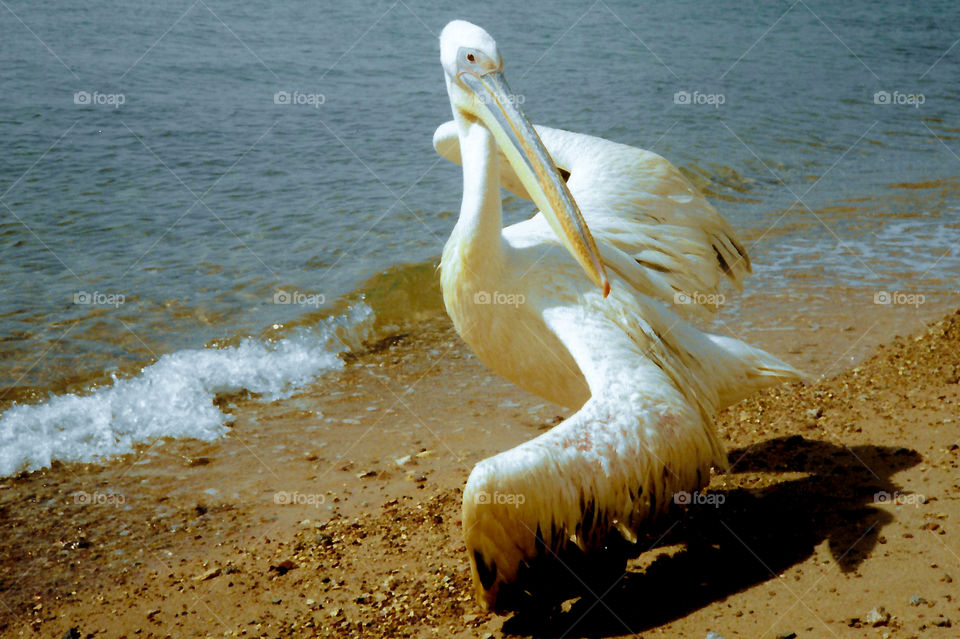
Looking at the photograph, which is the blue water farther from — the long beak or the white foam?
the long beak

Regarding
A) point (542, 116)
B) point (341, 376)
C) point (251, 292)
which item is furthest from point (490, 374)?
point (542, 116)

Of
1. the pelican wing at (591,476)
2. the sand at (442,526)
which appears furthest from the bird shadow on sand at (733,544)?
the pelican wing at (591,476)

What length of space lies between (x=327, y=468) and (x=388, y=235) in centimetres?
455

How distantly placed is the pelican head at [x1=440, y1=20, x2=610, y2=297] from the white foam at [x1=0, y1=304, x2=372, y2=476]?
126 inches

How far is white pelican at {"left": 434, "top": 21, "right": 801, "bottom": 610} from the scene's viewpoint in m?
3.56

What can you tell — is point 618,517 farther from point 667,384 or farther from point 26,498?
point 26,498

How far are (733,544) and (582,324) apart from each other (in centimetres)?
121

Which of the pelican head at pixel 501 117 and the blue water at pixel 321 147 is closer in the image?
the pelican head at pixel 501 117

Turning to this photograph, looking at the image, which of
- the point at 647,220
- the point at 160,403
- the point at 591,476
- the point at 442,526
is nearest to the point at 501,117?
the point at 647,220

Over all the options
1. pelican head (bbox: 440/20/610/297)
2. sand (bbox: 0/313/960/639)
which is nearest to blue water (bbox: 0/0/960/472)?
sand (bbox: 0/313/960/639)

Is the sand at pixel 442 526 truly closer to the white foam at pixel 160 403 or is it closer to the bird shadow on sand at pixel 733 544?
the bird shadow on sand at pixel 733 544

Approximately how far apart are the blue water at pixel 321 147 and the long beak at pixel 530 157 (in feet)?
13.7

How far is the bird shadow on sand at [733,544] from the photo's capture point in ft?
12.2

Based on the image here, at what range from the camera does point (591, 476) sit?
3.56 meters
